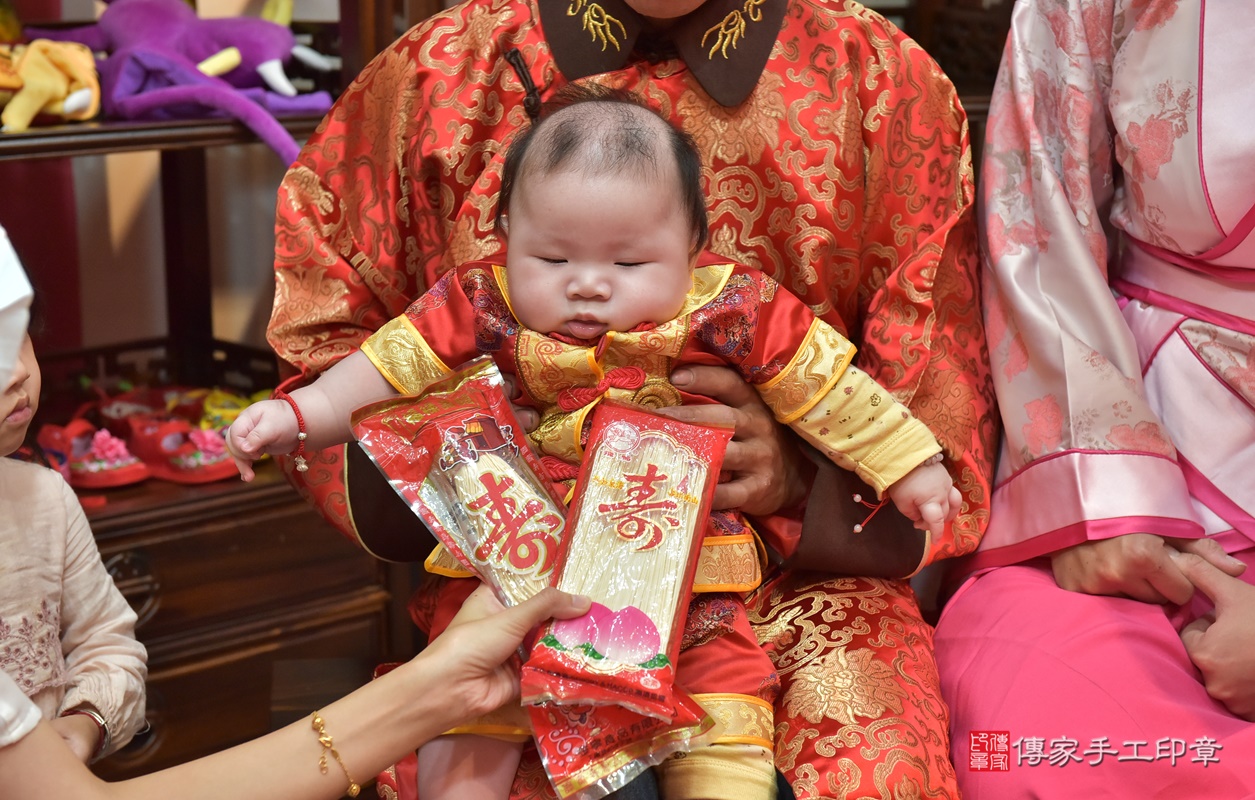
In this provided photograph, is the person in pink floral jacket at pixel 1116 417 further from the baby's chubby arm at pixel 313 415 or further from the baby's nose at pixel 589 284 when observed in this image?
the baby's chubby arm at pixel 313 415

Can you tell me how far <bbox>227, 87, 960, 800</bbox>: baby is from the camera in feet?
4.02

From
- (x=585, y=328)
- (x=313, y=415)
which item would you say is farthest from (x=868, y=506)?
(x=313, y=415)

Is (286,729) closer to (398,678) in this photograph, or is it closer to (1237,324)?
(398,678)

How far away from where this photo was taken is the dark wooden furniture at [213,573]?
218 centimetres

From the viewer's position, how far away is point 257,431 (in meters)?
1.19

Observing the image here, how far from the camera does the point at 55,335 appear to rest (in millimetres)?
2504

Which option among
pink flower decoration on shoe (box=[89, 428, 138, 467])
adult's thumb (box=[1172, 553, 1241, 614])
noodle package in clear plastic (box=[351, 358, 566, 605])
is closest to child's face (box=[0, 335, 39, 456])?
noodle package in clear plastic (box=[351, 358, 566, 605])

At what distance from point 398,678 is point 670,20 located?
0.83 metres

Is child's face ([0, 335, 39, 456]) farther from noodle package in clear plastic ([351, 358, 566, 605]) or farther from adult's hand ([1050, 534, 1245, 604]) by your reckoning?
adult's hand ([1050, 534, 1245, 604])

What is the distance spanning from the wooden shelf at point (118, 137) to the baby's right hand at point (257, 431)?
3.20 ft

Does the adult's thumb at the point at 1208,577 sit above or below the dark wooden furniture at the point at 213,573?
above

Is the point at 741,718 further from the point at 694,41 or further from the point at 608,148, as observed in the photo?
the point at 694,41

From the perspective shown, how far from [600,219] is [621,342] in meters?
0.13

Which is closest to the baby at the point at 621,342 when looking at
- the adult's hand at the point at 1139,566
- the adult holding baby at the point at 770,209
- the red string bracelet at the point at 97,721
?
the adult holding baby at the point at 770,209
